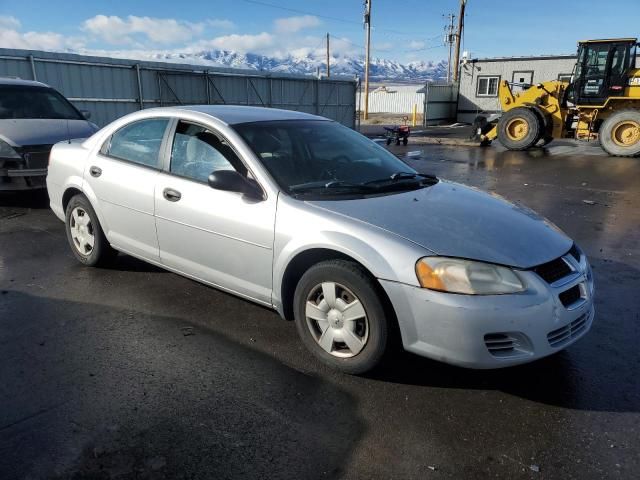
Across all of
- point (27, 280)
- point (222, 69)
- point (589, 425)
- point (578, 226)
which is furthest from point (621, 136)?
point (27, 280)

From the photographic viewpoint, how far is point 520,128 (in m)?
16.4

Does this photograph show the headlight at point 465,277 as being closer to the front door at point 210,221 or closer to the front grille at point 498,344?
the front grille at point 498,344

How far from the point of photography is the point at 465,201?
3.35m

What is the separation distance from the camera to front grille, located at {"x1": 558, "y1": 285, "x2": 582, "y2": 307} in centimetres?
265

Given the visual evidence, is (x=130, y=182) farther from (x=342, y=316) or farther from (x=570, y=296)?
(x=570, y=296)

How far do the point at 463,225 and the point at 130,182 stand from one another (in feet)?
8.43

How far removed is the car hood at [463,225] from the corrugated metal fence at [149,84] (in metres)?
13.1

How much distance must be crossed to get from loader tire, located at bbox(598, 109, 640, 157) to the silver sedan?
43.6 feet

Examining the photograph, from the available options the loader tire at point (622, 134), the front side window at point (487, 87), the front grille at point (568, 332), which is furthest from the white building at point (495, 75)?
the front grille at point (568, 332)

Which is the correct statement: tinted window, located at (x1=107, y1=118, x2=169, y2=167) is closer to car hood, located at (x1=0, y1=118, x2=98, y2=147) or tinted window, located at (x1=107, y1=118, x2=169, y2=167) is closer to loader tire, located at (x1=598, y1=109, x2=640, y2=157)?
car hood, located at (x1=0, y1=118, x2=98, y2=147)

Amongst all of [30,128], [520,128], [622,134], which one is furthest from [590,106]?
[30,128]

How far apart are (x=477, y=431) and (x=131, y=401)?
1.80 meters

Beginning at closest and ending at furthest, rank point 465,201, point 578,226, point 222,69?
1. point 465,201
2. point 578,226
3. point 222,69

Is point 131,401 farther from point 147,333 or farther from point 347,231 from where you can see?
point 347,231
